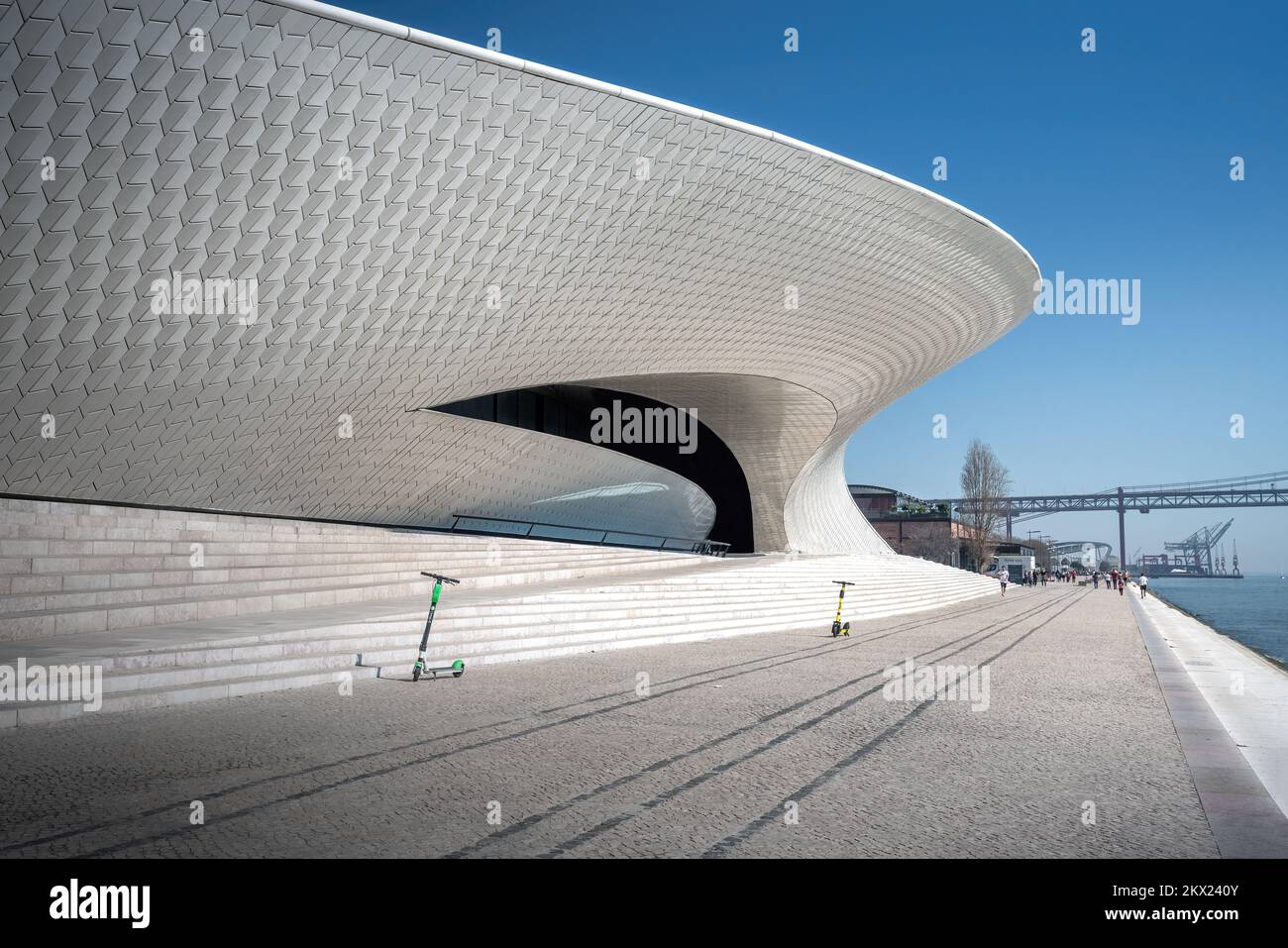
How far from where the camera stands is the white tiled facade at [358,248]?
32.9 feet

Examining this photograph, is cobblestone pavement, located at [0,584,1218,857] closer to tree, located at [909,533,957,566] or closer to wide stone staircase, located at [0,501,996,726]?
wide stone staircase, located at [0,501,996,726]

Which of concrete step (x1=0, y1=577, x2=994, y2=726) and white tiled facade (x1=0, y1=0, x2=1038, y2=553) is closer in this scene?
concrete step (x1=0, y1=577, x2=994, y2=726)

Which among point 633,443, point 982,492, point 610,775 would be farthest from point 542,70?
point 982,492

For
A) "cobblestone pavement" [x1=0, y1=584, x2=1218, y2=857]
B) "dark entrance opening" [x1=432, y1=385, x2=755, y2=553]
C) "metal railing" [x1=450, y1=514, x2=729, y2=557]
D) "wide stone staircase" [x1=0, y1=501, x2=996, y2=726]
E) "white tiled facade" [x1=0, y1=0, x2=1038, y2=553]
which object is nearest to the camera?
"cobblestone pavement" [x1=0, y1=584, x2=1218, y2=857]

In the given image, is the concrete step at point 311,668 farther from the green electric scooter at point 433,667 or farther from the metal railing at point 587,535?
the metal railing at point 587,535

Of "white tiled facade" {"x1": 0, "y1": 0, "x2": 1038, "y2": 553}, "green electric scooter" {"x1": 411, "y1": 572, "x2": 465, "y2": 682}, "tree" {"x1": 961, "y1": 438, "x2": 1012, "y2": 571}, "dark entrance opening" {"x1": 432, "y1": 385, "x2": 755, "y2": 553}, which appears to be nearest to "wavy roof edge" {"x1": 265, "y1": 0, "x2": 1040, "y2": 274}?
"white tiled facade" {"x1": 0, "y1": 0, "x2": 1038, "y2": 553}

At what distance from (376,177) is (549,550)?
8.74 m

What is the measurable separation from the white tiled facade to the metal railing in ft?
1.40

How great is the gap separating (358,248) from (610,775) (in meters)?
10.4

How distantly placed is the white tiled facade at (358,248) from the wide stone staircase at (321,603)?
1.66 meters

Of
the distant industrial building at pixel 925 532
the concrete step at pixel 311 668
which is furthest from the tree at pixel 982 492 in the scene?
the concrete step at pixel 311 668

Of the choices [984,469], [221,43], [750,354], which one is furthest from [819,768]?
[984,469]

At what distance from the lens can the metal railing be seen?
823 inches

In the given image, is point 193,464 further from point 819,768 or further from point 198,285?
point 819,768
